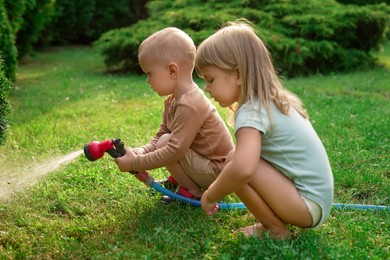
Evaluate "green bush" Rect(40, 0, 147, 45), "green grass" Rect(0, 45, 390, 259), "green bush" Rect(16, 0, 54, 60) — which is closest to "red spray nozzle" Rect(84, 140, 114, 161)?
"green grass" Rect(0, 45, 390, 259)

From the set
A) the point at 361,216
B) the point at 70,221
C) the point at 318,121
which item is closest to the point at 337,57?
the point at 318,121

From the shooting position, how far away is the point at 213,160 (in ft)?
10.7

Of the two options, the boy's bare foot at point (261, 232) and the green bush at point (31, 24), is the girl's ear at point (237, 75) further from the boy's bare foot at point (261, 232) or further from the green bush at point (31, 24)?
the green bush at point (31, 24)

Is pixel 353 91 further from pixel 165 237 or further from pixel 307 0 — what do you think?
pixel 165 237

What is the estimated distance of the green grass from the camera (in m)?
2.70

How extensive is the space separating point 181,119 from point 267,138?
2.00 ft

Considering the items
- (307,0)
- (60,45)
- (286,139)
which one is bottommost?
(60,45)

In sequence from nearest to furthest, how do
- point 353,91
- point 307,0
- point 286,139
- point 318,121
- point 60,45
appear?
point 286,139 < point 318,121 < point 353,91 < point 307,0 < point 60,45

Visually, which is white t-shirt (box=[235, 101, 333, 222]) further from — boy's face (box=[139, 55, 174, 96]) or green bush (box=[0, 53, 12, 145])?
green bush (box=[0, 53, 12, 145])

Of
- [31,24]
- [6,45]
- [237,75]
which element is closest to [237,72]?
[237,75]

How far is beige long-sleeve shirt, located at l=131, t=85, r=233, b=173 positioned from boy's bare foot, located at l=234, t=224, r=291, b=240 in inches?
18.8

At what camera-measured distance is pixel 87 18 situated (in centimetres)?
1268

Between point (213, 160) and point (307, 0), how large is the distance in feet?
22.5

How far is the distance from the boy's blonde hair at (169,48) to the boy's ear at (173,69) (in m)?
0.03
